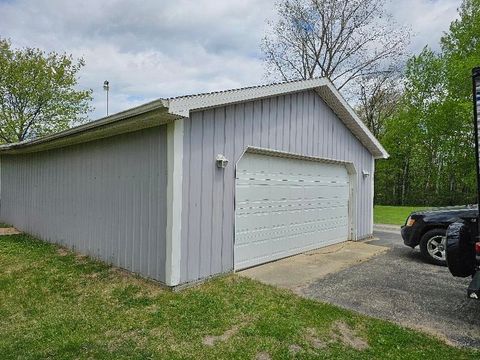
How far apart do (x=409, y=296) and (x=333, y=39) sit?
58.4ft

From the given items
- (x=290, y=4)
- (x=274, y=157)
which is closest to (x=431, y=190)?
(x=290, y=4)

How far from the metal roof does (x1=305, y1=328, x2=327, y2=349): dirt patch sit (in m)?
2.94

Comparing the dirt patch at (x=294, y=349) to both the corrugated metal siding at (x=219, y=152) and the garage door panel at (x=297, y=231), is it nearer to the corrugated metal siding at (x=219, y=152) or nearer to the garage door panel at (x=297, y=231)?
the corrugated metal siding at (x=219, y=152)

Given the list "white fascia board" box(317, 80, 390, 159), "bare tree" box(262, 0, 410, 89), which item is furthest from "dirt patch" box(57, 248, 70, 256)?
"bare tree" box(262, 0, 410, 89)

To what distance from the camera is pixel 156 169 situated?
5.00m

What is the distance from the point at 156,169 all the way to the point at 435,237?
5319mm

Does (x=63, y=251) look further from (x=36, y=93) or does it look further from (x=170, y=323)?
(x=36, y=93)

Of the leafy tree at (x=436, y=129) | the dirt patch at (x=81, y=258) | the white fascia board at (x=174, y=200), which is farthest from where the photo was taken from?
the leafy tree at (x=436, y=129)

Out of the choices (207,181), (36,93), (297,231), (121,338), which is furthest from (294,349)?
(36,93)

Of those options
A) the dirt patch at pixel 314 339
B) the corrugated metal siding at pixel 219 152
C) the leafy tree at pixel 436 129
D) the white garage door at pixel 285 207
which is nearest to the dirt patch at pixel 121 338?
the corrugated metal siding at pixel 219 152

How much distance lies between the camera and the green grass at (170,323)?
3.13 meters

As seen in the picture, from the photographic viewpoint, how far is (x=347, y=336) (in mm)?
3494

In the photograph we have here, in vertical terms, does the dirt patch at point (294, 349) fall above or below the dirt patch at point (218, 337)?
below

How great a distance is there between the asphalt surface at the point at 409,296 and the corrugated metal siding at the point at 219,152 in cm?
152
